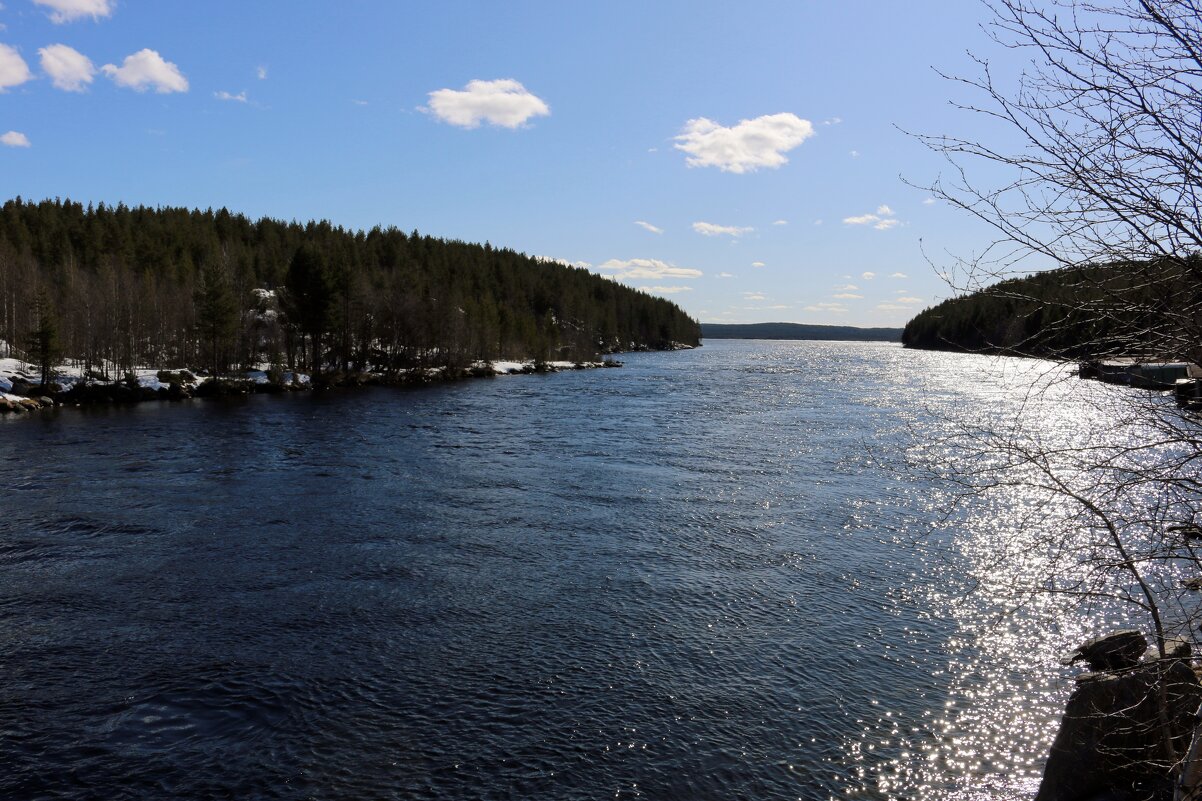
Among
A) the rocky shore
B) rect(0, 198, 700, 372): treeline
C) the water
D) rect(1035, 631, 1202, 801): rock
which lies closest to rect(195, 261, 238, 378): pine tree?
rect(0, 198, 700, 372): treeline

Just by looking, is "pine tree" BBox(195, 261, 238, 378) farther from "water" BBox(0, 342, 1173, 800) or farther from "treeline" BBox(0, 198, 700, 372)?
"water" BBox(0, 342, 1173, 800)

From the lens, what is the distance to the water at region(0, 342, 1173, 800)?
871 centimetres

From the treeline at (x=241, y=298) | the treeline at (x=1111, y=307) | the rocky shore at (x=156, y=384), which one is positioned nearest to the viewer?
the treeline at (x=1111, y=307)

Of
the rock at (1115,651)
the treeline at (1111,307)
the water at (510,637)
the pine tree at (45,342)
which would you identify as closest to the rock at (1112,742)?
the rock at (1115,651)

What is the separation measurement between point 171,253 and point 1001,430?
106m

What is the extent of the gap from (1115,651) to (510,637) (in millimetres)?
8335

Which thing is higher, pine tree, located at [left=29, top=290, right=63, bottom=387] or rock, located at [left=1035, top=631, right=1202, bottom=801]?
pine tree, located at [left=29, top=290, right=63, bottom=387]

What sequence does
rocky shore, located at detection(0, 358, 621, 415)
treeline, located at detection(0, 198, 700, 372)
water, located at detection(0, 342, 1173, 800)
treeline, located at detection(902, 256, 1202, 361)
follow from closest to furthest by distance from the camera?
treeline, located at detection(902, 256, 1202, 361)
water, located at detection(0, 342, 1173, 800)
rocky shore, located at detection(0, 358, 621, 415)
treeline, located at detection(0, 198, 700, 372)

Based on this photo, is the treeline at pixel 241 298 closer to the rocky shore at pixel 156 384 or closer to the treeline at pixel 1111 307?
the rocky shore at pixel 156 384

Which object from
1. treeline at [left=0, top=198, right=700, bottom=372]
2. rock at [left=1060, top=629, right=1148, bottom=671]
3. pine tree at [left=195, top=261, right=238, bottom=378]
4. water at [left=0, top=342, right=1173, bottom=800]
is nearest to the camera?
rock at [left=1060, top=629, right=1148, bottom=671]

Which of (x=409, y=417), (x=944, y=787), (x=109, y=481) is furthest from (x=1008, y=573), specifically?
(x=409, y=417)

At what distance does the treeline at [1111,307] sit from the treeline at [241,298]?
182ft

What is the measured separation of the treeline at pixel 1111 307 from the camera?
16.0 ft

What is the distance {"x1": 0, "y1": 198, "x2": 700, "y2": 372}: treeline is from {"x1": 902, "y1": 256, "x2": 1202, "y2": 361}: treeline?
5537cm
